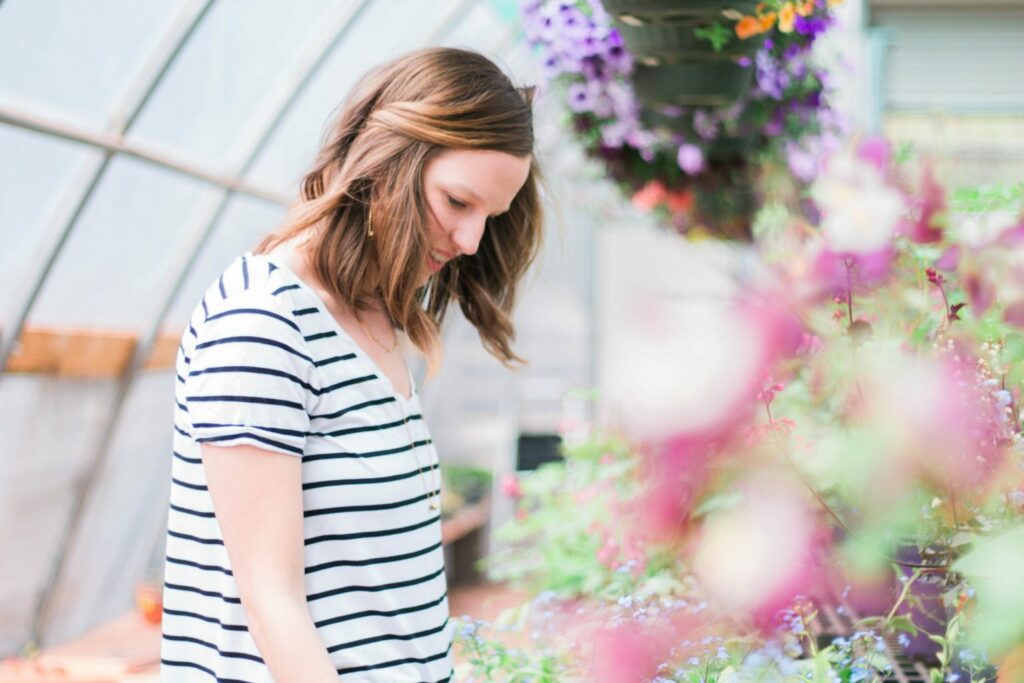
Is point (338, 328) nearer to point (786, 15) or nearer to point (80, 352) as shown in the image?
point (786, 15)

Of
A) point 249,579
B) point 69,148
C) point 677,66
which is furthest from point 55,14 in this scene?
point 249,579

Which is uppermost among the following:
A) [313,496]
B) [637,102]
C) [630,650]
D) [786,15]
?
[637,102]

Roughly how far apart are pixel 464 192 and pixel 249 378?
0.29 meters

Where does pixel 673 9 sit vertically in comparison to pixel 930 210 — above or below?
above

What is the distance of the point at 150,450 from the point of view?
4121mm

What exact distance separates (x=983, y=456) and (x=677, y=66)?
4.75ft

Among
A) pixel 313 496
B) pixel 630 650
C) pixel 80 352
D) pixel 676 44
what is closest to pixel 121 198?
pixel 80 352

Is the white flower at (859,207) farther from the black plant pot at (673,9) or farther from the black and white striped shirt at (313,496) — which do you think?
the black plant pot at (673,9)

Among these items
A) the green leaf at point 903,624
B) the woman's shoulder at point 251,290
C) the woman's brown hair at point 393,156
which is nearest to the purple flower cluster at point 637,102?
the woman's brown hair at point 393,156

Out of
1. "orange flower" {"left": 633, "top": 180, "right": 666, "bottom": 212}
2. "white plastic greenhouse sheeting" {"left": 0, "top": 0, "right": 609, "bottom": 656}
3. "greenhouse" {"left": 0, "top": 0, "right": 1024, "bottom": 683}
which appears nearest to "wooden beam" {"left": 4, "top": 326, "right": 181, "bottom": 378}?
"white plastic greenhouse sheeting" {"left": 0, "top": 0, "right": 609, "bottom": 656}

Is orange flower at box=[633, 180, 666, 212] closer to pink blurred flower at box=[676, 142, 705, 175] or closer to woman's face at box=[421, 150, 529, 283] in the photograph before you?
pink blurred flower at box=[676, 142, 705, 175]

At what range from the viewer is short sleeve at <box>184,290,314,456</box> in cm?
95

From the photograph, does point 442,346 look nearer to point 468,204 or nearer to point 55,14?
point 468,204

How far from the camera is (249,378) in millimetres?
959
